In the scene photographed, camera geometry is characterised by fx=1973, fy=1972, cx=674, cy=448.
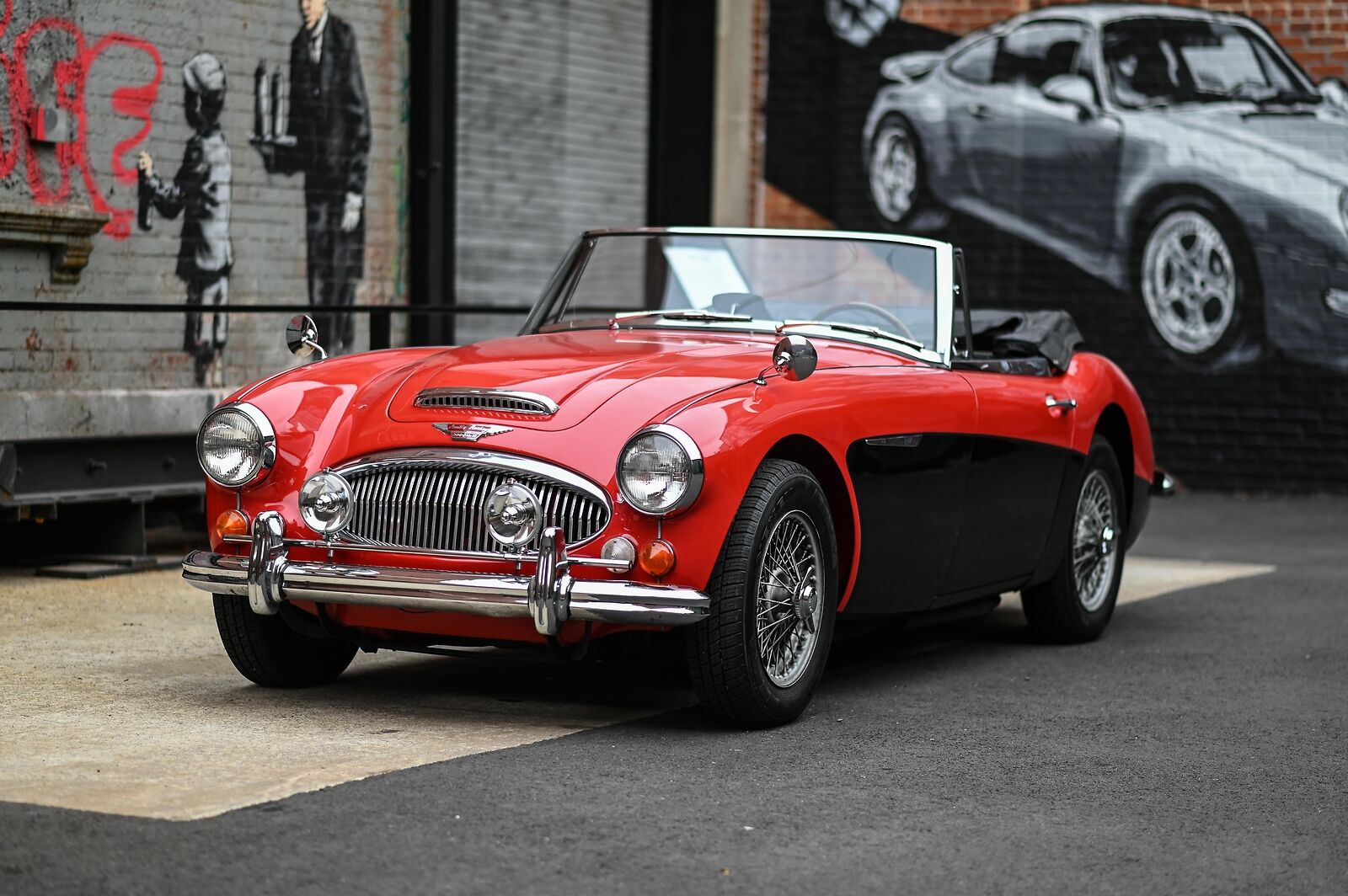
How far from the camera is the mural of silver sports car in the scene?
14.3 m

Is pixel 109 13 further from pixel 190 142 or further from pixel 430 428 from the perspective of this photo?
pixel 430 428

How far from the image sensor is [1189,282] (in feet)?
48.1

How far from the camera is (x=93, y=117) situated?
998cm

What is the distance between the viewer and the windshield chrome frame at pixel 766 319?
6.62m

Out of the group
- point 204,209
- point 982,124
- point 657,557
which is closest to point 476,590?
point 657,557

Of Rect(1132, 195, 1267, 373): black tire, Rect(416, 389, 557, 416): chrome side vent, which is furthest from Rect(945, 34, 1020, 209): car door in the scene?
Rect(416, 389, 557, 416): chrome side vent

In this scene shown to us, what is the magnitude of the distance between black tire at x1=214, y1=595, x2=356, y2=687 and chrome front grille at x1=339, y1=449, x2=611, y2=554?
1.71ft

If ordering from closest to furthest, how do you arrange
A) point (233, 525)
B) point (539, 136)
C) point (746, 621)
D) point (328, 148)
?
point (746, 621) → point (233, 525) → point (328, 148) → point (539, 136)

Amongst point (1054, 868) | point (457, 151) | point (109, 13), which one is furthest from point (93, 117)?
point (1054, 868)

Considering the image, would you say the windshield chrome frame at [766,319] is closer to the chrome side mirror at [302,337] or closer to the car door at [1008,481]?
the car door at [1008,481]

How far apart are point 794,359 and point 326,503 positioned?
138cm

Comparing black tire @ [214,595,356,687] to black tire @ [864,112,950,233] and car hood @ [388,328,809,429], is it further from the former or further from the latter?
black tire @ [864,112,950,233]

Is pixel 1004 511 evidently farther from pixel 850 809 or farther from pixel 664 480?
pixel 850 809

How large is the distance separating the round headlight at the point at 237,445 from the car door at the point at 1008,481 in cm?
227
